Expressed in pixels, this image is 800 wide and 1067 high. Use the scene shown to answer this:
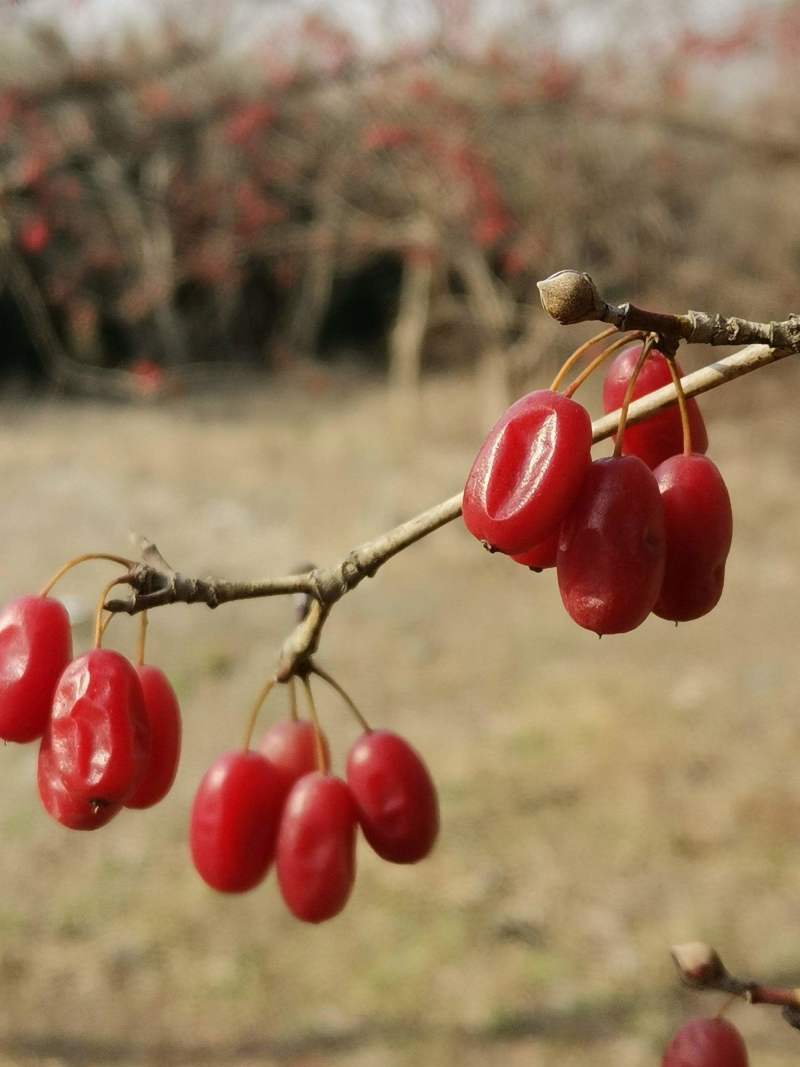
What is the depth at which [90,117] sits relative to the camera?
6.31m

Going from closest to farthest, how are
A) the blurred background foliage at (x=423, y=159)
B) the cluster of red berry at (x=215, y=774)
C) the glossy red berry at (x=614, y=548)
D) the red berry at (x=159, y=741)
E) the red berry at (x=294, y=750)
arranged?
the glossy red berry at (x=614, y=548)
the cluster of red berry at (x=215, y=774)
the red berry at (x=159, y=741)
the red berry at (x=294, y=750)
the blurred background foliage at (x=423, y=159)

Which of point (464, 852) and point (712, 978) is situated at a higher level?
point (712, 978)

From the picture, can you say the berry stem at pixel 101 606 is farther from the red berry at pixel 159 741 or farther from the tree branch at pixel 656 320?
the tree branch at pixel 656 320

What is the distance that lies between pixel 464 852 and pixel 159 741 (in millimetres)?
2728

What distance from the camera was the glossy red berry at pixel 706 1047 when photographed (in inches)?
34.9

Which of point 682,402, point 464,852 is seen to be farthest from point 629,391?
point 464,852

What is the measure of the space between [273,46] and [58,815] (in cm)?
689

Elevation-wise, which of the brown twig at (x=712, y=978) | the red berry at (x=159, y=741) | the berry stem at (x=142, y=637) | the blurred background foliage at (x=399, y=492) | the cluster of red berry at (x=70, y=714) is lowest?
the blurred background foliage at (x=399, y=492)

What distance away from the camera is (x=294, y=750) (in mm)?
1216

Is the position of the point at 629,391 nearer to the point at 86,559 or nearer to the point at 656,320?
the point at 656,320

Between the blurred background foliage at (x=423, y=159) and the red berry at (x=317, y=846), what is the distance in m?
4.34

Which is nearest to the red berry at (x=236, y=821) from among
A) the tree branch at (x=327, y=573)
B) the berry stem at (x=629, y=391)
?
the tree branch at (x=327, y=573)

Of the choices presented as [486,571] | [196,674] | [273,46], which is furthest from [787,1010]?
[273,46]

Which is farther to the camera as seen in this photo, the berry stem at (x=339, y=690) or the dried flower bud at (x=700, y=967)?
the berry stem at (x=339, y=690)
